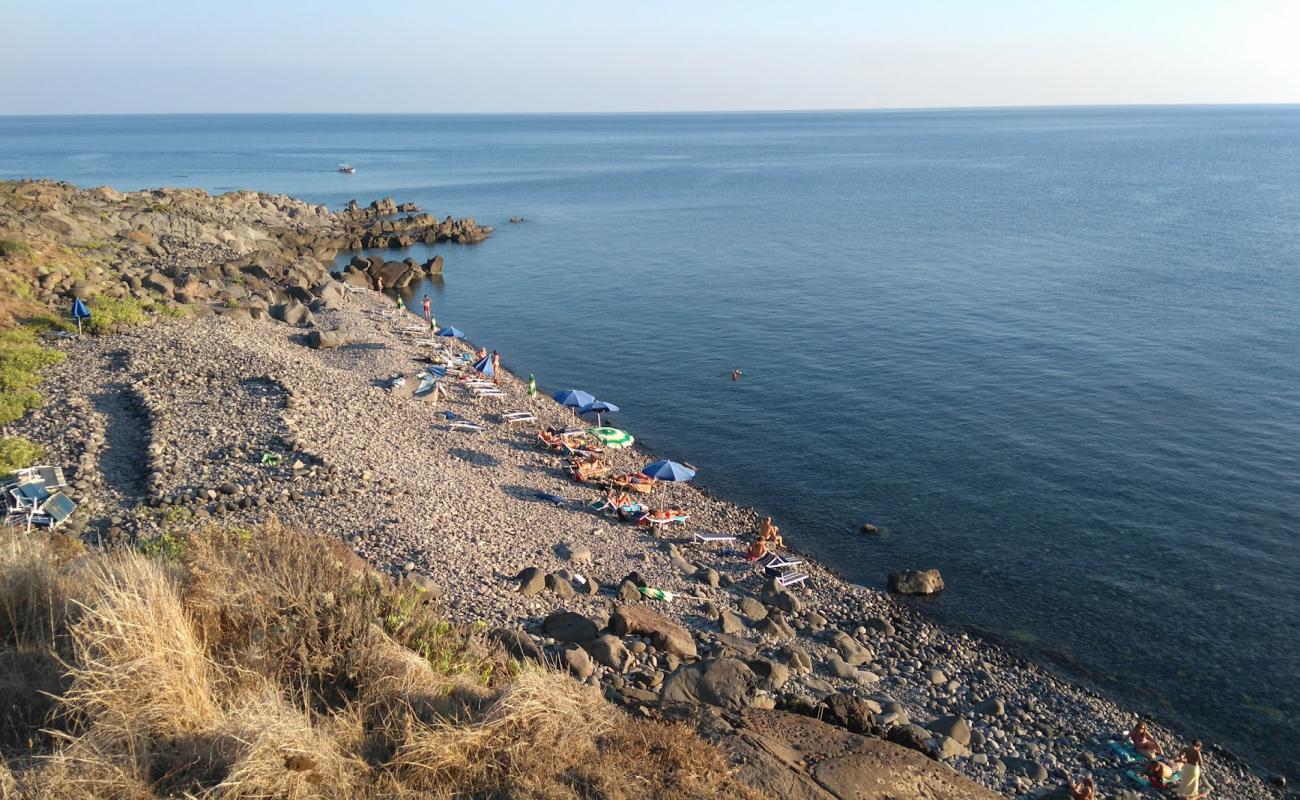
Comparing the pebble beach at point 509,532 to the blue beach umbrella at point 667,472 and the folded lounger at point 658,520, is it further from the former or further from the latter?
the blue beach umbrella at point 667,472

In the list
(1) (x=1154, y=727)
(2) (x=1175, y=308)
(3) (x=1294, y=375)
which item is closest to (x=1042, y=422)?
(3) (x=1294, y=375)

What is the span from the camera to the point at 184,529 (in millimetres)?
18516

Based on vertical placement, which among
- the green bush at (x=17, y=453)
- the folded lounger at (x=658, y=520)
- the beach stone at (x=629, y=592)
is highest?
the green bush at (x=17, y=453)

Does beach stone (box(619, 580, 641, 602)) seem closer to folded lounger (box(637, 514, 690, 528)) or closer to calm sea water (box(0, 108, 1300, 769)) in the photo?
folded lounger (box(637, 514, 690, 528))

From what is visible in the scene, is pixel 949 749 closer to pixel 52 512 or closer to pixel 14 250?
pixel 52 512

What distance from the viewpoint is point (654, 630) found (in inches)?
672

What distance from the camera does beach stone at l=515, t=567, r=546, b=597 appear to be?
18.9m

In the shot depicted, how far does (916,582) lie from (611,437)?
1317cm

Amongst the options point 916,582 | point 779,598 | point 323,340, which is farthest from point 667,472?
point 323,340

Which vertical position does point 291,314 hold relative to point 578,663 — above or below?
above

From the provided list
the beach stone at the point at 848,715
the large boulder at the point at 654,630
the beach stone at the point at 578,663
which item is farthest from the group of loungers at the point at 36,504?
the beach stone at the point at 848,715

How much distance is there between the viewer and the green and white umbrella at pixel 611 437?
3228cm

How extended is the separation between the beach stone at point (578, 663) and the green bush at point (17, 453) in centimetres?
1669

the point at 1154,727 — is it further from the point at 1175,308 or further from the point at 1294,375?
the point at 1175,308
